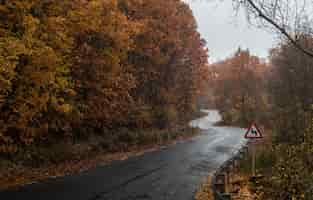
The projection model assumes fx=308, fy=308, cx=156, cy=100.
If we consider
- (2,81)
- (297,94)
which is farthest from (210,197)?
(297,94)

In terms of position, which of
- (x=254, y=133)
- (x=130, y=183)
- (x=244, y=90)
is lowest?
(x=130, y=183)

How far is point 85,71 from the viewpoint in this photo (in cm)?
1648

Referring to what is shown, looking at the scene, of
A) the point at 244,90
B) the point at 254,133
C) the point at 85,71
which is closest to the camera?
the point at 254,133

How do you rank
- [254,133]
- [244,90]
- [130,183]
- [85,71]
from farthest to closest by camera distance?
[244,90]
[85,71]
[254,133]
[130,183]

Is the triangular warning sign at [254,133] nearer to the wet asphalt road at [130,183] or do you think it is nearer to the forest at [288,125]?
the forest at [288,125]

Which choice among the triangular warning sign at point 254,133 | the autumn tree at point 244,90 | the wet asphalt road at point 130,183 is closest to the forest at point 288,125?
the triangular warning sign at point 254,133

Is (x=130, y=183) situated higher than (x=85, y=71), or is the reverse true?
(x=85, y=71)

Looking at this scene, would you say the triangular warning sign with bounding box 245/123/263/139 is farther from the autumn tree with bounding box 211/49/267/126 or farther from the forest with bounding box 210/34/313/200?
the autumn tree with bounding box 211/49/267/126

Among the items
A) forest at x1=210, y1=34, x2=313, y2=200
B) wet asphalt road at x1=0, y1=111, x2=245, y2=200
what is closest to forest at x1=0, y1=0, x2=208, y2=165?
wet asphalt road at x1=0, y1=111, x2=245, y2=200

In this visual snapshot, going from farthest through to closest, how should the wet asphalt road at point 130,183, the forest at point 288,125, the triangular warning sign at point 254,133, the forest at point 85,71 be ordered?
the triangular warning sign at point 254,133 → the forest at point 85,71 → the wet asphalt road at point 130,183 → the forest at point 288,125

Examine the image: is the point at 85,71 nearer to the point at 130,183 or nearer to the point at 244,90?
the point at 130,183

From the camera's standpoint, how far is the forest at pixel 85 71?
460 inches

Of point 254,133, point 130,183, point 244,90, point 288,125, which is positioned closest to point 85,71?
point 130,183

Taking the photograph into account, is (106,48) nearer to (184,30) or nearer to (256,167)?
(256,167)
